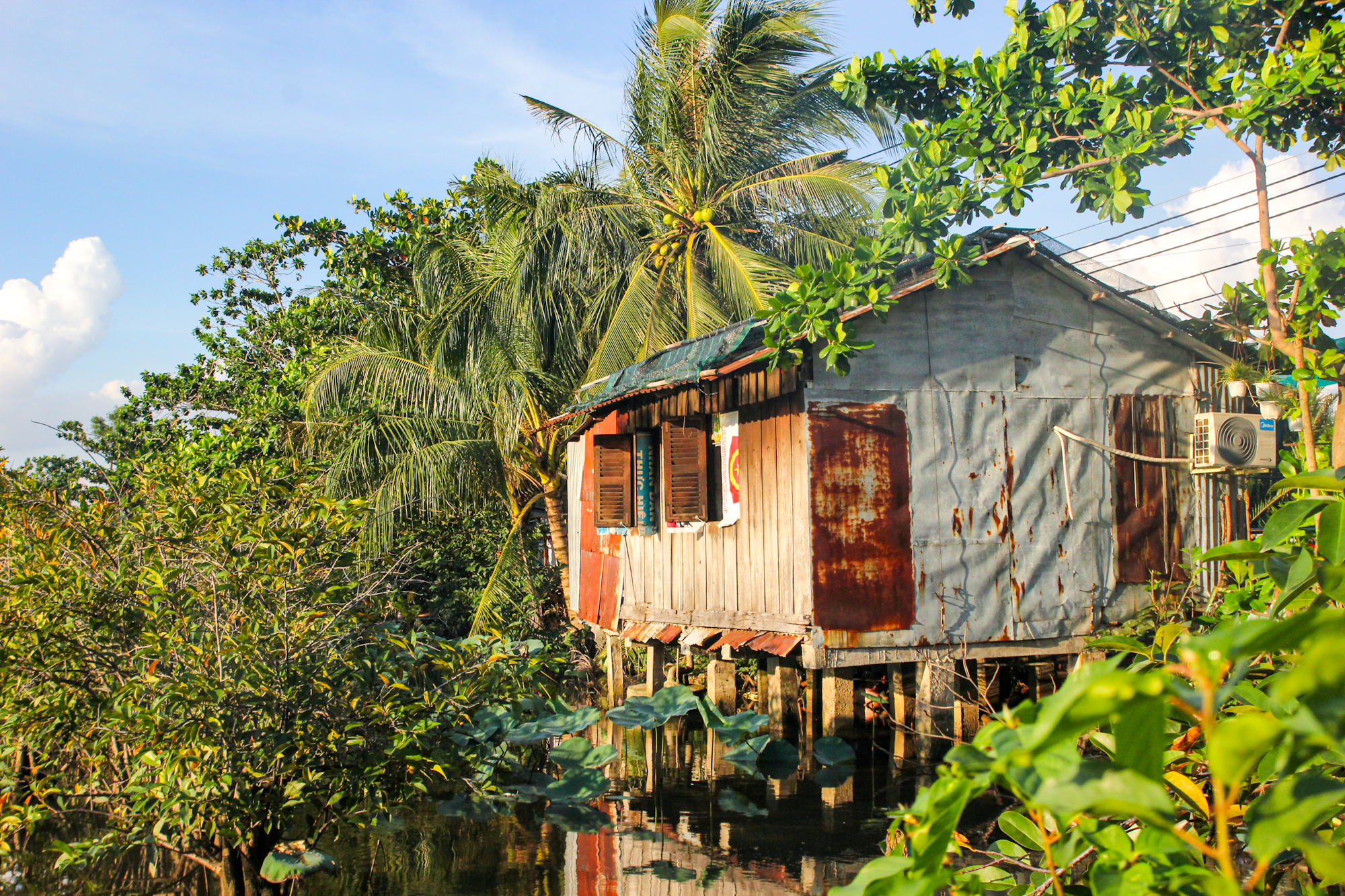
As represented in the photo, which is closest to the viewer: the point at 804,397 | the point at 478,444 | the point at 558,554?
the point at 804,397

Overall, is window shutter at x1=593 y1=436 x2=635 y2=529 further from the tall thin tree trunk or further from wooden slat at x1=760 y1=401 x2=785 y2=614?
the tall thin tree trunk

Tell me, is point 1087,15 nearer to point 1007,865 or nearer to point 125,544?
point 1007,865

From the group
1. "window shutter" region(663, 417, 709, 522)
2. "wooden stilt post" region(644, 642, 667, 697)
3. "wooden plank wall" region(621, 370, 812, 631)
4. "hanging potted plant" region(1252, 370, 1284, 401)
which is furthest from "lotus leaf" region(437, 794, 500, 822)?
"hanging potted plant" region(1252, 370, 1284, 401)

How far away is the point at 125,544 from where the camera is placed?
19.9 ft

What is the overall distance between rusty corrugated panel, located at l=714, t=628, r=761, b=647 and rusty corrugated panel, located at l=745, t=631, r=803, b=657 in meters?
0.09

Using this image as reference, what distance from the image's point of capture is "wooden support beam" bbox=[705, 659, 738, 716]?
13091mm

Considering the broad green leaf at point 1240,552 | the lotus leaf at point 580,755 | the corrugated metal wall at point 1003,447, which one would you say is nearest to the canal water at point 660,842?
the lotus leaf at point 580,755

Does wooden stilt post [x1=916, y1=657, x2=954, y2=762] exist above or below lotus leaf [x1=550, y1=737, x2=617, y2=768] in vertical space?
above

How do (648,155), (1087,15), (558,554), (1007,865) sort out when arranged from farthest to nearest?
(558,554)
(648,155)
(1087,15)
(1007,865)

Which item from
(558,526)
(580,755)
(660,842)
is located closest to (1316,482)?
(660,842)

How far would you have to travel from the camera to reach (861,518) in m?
9.39

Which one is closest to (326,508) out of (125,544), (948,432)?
(125,544)

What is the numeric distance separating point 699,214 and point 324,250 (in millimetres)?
12268

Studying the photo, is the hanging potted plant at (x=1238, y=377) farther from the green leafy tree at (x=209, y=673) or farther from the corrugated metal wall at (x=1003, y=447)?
the green leafy tree at (x=209, y=673)
